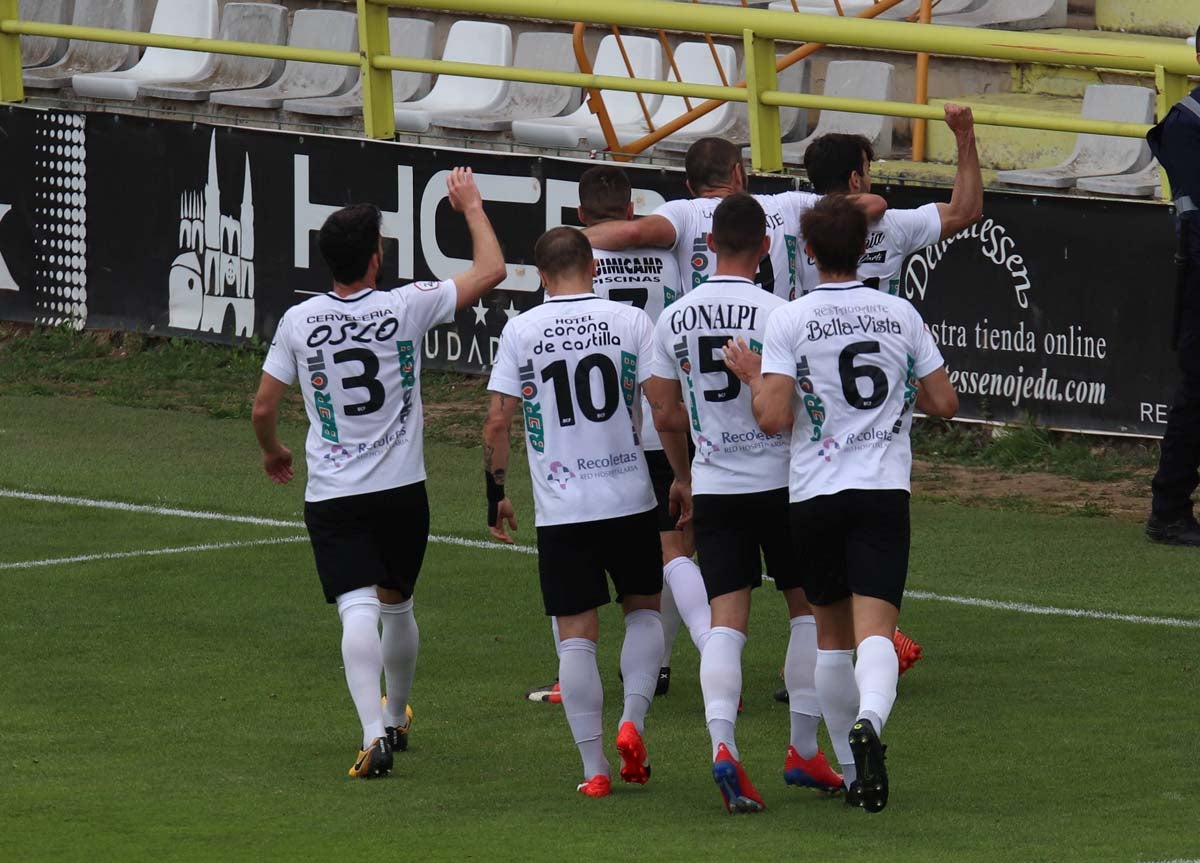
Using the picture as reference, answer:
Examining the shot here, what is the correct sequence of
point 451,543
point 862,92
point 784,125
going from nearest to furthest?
point 451,543 → point 862,92 → point 784,125

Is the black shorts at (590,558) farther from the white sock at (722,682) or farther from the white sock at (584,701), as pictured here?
the white sock at (722,682)

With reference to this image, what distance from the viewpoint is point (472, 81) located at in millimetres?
17766

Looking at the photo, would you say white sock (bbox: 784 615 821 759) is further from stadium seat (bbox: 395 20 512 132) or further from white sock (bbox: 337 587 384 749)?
stadium seat (bbox: 395 20 512 132)

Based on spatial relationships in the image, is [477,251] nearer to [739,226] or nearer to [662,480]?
[739,226]

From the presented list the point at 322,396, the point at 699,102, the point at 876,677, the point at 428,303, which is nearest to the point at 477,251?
the point at 428,303

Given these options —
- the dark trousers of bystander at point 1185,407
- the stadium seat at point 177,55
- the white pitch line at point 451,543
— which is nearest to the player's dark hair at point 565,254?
the white pitch line at point 451,543

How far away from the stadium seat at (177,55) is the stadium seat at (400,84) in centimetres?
167

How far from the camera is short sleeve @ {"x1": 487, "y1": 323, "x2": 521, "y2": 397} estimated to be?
659 cm

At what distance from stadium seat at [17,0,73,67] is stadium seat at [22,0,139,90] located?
6.4 inches

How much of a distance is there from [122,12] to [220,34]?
5.25 ft

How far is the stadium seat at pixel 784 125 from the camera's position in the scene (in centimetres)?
1583

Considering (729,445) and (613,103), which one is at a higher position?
(613,103)

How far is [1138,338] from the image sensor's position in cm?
1173

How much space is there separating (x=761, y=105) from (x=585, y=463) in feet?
21.6
